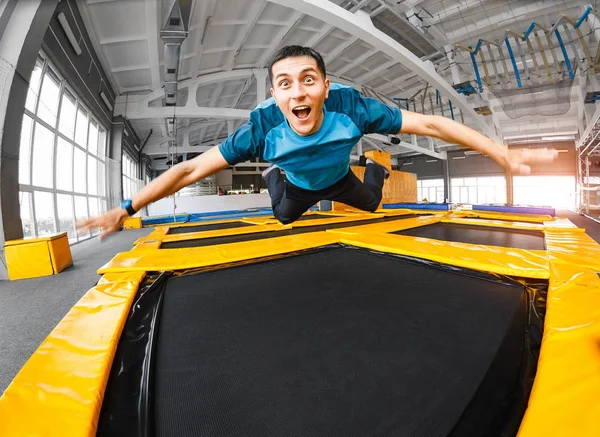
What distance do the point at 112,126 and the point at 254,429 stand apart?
8.71 m

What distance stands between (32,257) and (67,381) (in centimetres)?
303

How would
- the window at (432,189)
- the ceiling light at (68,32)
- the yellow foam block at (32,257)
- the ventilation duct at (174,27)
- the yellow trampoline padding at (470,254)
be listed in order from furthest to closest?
the window at (432,189)
the ceiling light at (68,32)
the ventilation duct at (174,27)
the yellow foam block at (32,257)
the yellow trampoline padding at (470,254)

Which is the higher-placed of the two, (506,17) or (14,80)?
(506,17)

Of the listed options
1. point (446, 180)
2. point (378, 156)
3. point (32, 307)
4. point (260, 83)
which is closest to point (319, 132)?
point (32, 307)

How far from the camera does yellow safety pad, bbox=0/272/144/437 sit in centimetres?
66

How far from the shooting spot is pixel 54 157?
15.9 feet

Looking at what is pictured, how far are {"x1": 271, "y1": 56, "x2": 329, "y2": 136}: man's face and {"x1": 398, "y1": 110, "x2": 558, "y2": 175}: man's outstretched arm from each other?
0.46 metres

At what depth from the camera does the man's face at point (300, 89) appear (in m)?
1.32

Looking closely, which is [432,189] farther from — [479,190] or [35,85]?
[35,85]

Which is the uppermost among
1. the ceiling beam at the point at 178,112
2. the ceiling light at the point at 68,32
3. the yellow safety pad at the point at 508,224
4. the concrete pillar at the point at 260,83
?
the concrete pillar at the point at 260,83

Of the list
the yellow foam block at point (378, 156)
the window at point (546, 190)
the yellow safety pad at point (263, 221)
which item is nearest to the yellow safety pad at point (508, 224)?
the yellow safety pad at point (263, 221)

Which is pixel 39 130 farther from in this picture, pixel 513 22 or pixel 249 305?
pixel 513 22

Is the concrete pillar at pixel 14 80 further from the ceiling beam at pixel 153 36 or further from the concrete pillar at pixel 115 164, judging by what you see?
the concrete pillar at pixel 115 164

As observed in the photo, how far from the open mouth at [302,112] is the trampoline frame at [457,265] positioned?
123 centimetres
